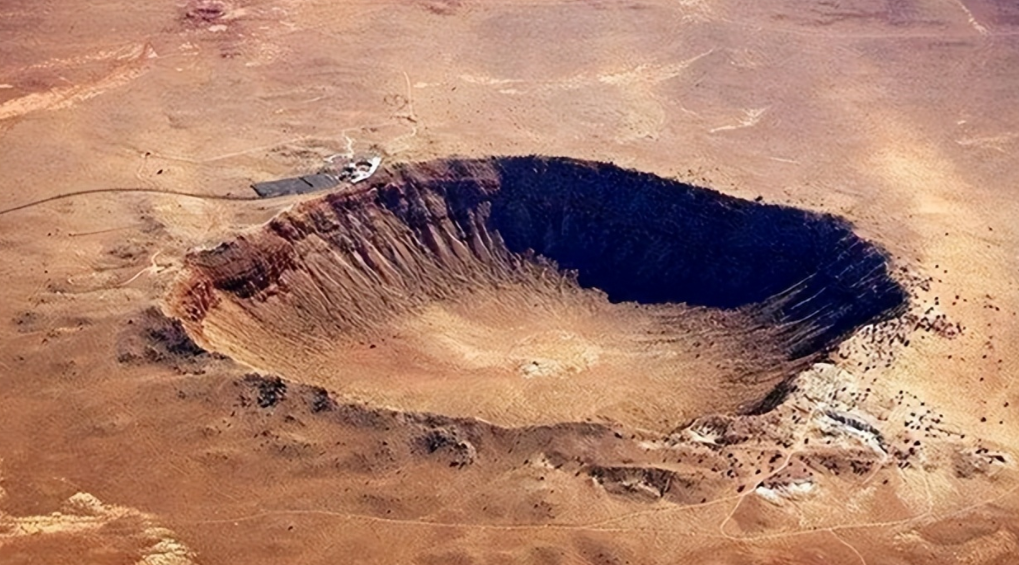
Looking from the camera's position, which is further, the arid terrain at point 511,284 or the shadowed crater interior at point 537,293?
the shadowed crater interior at point 537,293

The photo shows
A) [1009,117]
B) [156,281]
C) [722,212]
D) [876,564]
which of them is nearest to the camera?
[876,564]

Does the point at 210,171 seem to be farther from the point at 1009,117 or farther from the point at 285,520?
the point at 1009,117

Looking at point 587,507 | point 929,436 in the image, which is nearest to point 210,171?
point 587,507

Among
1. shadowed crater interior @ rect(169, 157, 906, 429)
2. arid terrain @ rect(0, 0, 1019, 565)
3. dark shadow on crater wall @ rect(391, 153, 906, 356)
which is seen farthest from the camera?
dark shadow on crater wall @ rect(391, 153, 906, 356)

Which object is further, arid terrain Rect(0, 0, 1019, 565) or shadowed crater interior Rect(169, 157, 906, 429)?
shadowed crater interior Rect(169, 157, 906, 429)

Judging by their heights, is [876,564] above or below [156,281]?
below

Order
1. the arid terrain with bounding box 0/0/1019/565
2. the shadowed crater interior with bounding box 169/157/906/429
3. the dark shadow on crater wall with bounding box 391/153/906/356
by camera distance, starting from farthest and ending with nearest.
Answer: the dark shadow on crater wall with bounding box 391/153/906/356 → the shadowed crater interior with bounding box 169/157/906/429 → the arid terrain with bounding box 0/0/1019/565
